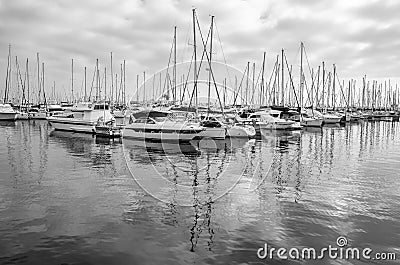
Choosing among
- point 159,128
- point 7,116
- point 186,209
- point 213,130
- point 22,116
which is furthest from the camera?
point 22,116

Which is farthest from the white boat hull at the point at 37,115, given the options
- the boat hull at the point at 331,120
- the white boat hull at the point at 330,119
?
the boat hull at the point at 331,120

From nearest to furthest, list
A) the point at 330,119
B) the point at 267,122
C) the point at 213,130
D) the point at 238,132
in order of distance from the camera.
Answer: the point at 213,130 < the point at 238,132 < the point at 267,122 < the point at 330,119

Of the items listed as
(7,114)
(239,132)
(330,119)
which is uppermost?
(330,119)

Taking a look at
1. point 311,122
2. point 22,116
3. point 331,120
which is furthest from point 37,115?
point 331,120

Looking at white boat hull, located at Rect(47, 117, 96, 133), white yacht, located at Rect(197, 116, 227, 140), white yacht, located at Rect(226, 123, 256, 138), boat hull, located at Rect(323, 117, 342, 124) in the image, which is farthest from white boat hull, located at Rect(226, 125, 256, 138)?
boat hull, located at Rect(323, 117, 342, 124)

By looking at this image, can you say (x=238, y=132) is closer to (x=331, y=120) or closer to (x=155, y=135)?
(x=155, y=135)

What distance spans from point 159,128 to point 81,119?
57.4 ft

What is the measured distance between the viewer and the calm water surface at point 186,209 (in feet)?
29.6

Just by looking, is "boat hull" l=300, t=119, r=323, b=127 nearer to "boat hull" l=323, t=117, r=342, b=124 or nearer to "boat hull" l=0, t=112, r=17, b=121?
"boat hull" l=323, t=117, r=342, b=124

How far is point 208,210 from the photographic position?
40.3 feet

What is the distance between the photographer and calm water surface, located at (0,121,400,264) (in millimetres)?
9023

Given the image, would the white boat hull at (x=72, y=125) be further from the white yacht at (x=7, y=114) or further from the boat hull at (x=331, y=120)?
the boat hull at (x=331, y=120)

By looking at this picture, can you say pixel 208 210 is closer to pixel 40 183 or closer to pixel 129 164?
pixel 40 183

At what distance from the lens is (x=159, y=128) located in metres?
34.5
